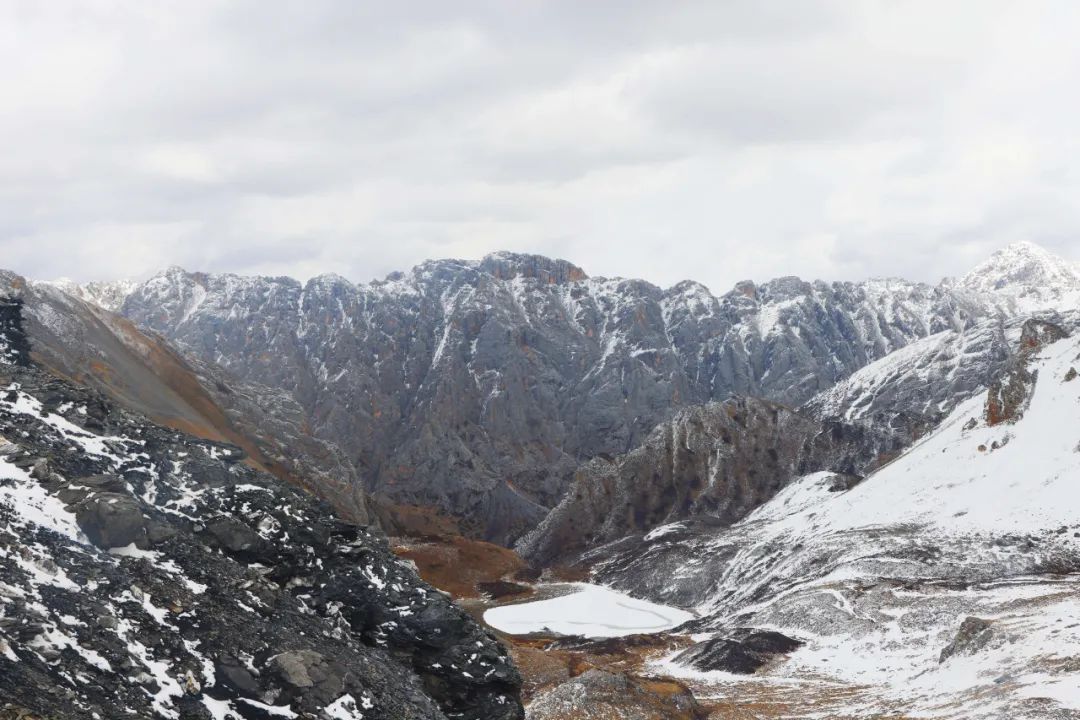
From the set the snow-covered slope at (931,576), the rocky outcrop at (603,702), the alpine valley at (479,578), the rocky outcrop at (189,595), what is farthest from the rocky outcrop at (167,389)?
the rocky outcrop at (189,595)

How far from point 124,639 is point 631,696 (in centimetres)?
2636

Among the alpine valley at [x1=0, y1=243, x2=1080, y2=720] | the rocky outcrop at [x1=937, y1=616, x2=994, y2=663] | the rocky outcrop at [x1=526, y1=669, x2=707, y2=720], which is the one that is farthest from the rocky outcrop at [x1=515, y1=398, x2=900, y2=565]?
the rocky outcrop at [x1=526, y1=669, x2=707, y2=720]

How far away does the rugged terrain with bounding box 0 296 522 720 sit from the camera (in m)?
16.3

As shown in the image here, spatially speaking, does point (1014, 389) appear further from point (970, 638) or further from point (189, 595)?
point (189, 595)

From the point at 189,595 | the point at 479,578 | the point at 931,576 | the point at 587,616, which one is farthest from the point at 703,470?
the point at 189,595

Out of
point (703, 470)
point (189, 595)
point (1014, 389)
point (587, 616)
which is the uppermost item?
point (189, 595)

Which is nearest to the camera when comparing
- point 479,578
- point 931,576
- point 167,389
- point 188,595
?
point 188,595

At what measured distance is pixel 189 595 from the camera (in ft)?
64.7

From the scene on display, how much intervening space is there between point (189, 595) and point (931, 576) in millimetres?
69862

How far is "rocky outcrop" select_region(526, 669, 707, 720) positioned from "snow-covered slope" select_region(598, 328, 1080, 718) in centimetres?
854

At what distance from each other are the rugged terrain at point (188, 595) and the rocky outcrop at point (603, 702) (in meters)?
12.9

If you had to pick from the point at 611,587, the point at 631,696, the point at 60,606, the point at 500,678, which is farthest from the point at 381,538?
the point at 611,587

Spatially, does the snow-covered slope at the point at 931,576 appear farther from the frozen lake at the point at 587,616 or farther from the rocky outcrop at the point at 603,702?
the rocky outcrop at the point at 603,702

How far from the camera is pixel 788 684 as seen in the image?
5425 cm
